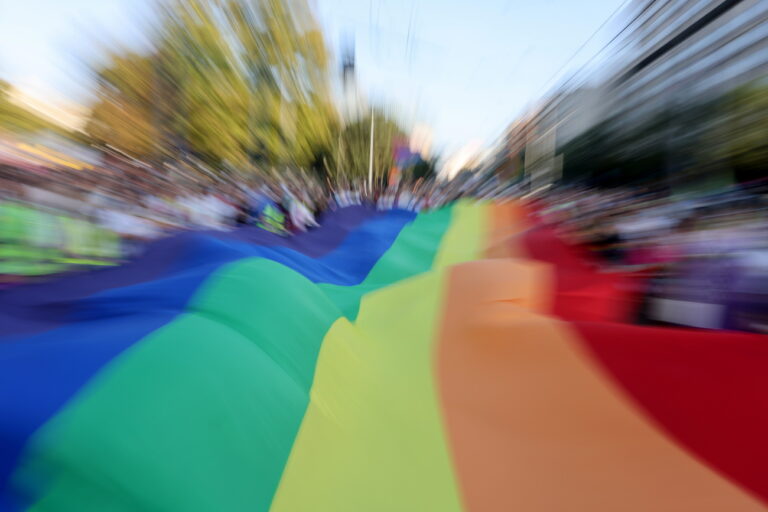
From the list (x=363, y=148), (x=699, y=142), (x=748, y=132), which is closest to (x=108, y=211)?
(x=699, y=142)

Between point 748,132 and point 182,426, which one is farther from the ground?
point 748,132

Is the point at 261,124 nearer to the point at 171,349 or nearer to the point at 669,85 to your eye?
the point at 669,85

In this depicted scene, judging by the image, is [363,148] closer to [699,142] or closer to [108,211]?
[699,142]

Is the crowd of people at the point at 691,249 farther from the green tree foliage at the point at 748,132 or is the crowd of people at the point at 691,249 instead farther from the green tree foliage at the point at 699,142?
the green tree foliage at the point at 748,132

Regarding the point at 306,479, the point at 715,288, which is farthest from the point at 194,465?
the point at 715,288

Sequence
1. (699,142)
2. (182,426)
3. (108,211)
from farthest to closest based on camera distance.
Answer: (699,142)
(108,211)
(182,426)

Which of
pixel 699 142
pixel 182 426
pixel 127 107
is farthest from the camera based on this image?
pixel 127 107

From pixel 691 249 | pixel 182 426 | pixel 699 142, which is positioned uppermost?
pixel 699 142

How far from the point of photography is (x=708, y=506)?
2.15 ft

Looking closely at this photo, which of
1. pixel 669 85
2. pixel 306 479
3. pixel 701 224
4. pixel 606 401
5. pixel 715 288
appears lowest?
pixel 306 479

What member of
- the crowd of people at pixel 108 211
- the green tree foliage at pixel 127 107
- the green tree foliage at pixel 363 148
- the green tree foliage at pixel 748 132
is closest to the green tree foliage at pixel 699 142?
the green tree foliage at pixel 748 132

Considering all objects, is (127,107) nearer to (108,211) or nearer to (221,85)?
(221,85)

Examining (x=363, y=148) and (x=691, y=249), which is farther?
(x=363, y=148)

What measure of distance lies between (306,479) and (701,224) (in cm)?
216
